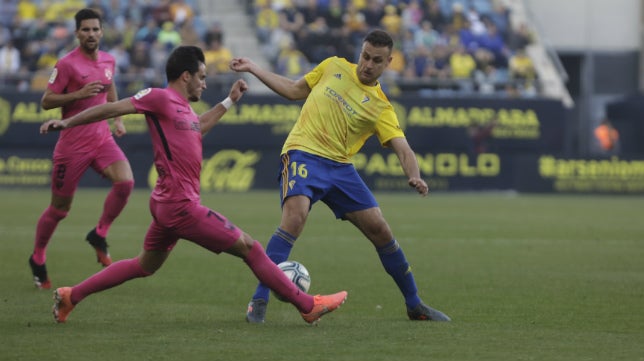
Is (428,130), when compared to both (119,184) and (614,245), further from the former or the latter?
(119,184)

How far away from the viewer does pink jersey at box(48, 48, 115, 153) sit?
35.7 feet

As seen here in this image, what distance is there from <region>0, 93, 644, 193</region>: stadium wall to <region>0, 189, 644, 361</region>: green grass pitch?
9.02 m

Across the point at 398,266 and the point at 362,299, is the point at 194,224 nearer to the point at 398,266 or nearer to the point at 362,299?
the point at 398,266

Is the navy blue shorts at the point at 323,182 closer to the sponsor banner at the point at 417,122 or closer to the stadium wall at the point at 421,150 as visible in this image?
the sponsor banner at the point at 417,122

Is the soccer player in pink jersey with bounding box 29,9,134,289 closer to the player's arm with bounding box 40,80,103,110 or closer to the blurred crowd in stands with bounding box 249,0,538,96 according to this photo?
the player's arm with bounding box 40,80,103,110

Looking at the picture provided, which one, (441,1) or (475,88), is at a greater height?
(441,1)

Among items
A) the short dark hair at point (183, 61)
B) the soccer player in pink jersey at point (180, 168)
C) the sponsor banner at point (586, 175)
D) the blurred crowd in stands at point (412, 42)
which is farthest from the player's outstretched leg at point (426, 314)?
the sponsor banner at point (586, 175)

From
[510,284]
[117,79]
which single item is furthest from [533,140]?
[510,284]

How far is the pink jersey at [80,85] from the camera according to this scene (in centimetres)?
1087

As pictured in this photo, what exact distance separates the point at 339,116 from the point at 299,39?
929 inches

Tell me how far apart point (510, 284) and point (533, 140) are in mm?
20779

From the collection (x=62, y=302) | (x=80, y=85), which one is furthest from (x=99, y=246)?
(x=62, y=302)

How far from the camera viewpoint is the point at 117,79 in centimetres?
2947

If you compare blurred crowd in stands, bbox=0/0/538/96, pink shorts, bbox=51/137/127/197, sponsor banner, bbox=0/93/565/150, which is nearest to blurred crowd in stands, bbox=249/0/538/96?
blurred crowd in stands, bbox=0/0/538/96
